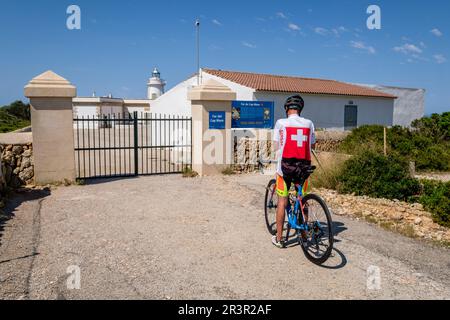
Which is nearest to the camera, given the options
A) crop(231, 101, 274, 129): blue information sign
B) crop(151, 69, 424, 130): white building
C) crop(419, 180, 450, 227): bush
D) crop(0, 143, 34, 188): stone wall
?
crop(419, 180, 450, 227): bush

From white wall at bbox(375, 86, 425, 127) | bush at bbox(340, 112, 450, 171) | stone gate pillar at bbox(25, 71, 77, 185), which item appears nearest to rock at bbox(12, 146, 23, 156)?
stone gate pillar at bbox(25, 71, 77, 185)

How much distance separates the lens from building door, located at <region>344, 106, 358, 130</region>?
2528 cm

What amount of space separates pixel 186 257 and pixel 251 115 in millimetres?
8029

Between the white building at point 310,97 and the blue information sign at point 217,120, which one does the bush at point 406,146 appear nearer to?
the blue information sign at point 217,120

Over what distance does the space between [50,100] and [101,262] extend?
5.36m

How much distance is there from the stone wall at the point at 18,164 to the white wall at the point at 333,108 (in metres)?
13.9

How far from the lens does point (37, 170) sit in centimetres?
870

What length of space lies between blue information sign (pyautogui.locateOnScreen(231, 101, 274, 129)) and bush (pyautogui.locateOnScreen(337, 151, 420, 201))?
3939 millimetres

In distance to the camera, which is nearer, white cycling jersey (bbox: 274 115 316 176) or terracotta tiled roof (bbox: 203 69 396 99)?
white cycling jersey (bbox: 274 115 316 176)

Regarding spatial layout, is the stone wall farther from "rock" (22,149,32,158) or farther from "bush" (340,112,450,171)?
"bush" (340,112,450,171)

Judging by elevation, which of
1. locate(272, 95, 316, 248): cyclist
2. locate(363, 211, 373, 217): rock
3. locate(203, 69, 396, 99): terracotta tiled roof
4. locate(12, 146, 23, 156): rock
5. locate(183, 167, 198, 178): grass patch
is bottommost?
locate(363, 211, 373, 217): rock

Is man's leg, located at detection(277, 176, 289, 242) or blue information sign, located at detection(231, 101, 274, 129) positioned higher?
blue information sign, located at detection(231, 101, 274, 129)

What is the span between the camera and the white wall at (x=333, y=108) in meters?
21.8
